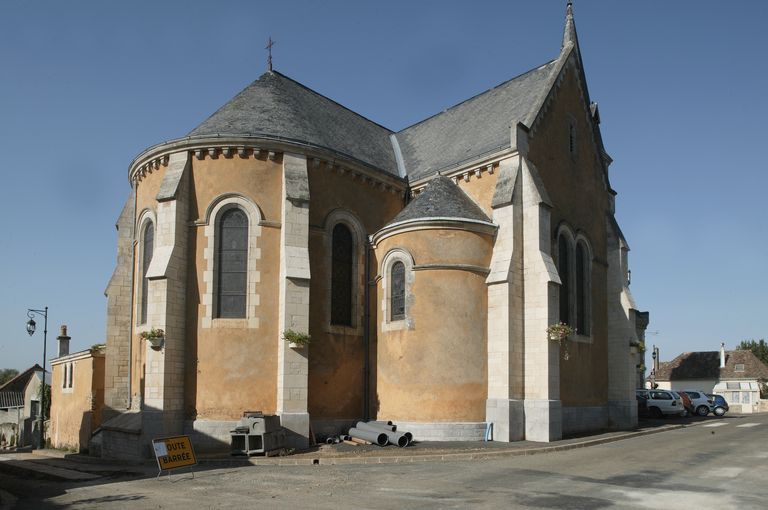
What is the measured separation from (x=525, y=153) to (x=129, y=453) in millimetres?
Answer: 15640

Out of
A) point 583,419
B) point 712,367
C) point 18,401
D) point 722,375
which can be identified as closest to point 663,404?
point 583,419

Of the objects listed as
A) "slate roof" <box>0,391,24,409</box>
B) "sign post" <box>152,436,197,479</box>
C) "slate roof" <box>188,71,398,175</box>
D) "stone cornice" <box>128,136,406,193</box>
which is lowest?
"slate roof" <box>0,391,24,409</box>

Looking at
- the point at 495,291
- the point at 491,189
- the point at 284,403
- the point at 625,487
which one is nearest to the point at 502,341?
the point at 495,291

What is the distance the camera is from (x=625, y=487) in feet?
41.8

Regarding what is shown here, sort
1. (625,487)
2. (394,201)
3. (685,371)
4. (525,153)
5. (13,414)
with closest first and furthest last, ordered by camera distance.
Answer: (625,487)
(525,153)
(394,201)
(13,414)
(685,371)

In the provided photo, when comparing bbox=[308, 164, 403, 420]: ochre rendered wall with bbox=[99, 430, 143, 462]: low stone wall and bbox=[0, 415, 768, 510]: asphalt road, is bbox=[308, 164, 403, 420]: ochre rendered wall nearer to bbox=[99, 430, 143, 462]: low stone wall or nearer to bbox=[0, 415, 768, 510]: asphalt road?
bbox=[99, 430, 143, 462]: low stone wall

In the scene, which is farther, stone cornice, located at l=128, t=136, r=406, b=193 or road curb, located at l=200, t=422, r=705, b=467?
stone cornice, located at l=128, t=136, r=406, b=193

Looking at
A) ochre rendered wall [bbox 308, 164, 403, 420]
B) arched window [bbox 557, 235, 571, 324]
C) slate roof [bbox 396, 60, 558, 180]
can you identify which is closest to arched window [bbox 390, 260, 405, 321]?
ochre rendered wall [bbox 308, 164, 403, 420]

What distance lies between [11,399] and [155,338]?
44000 millimetres

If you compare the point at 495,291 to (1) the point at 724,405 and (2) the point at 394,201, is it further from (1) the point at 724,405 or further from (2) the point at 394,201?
(1) the point at 724,405

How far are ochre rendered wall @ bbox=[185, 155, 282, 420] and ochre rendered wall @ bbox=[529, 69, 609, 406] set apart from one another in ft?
31.3

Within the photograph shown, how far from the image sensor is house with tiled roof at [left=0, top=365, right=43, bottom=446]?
4303 centimetres

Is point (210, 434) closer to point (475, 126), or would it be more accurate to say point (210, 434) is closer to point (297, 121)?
point (297, 121)

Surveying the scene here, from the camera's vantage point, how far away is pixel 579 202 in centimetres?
2611
